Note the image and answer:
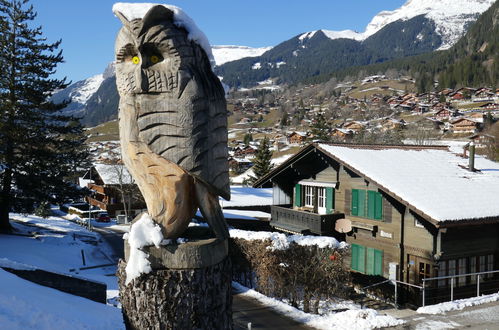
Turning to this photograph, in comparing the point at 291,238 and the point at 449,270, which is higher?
the point at 291,238

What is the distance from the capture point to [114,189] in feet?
139

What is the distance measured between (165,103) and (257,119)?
157824mm

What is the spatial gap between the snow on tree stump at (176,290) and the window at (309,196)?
696 inches

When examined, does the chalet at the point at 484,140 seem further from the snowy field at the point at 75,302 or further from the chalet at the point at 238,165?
the snowy field at the point at 75,302

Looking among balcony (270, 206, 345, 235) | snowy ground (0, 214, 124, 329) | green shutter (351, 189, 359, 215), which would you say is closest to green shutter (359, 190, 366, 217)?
green shutter (351, 189, 359, 215)

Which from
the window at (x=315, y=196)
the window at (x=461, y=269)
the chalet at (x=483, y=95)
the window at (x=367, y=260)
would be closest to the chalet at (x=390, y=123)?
the chalet at (x=483, y=95)

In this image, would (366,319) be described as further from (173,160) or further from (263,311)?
(173,160)

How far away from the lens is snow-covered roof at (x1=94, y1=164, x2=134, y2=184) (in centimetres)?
4079

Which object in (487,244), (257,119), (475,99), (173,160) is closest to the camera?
(173,160)

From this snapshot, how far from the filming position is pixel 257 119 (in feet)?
531

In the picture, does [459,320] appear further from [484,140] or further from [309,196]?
[484,140]

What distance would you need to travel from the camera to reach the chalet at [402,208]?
15.6m

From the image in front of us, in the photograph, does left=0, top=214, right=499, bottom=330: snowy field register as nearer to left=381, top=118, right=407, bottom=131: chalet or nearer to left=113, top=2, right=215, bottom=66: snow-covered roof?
left=113, top=2, right=215, bottom=66: snow-covered roof

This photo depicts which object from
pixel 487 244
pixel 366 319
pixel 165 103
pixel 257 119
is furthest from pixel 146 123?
pixel 257 119
